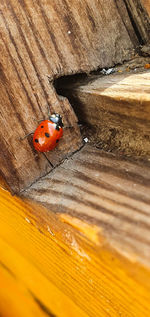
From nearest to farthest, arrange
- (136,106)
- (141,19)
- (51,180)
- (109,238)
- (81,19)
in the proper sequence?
(109,238)
(136,106)
(51,180)
(81,19)
(141,19)

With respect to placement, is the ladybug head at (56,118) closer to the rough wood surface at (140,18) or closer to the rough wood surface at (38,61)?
the rough wood surface at (38,61)

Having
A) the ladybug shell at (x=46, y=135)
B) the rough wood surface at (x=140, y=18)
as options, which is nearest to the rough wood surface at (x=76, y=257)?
the ladybug shell at (x=46, y=135)

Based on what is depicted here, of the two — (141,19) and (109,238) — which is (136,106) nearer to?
(109,238)

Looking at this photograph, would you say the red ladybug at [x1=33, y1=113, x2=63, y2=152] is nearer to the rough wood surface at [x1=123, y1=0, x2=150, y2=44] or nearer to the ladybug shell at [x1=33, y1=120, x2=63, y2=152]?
the ladybug shell at [x1=33, y1=120, x2=63, y2=152]

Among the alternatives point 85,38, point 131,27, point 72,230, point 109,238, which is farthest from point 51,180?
point 131,27

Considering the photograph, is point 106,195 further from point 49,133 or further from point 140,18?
point 140,18

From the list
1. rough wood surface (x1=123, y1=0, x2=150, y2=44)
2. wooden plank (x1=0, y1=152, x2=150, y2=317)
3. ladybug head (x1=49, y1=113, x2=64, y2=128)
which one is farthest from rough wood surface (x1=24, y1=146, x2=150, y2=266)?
rough wood surface (x1=123, y1=0, x2=150, y2=44)
